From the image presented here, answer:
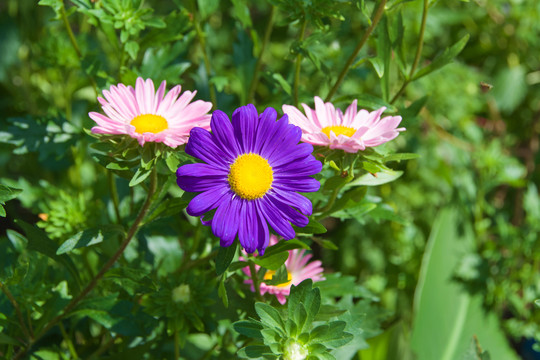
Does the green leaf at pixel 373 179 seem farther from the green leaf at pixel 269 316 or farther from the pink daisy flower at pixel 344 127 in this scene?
the green leaf at pixel 269 316

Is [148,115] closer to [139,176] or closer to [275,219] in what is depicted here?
[139,176]

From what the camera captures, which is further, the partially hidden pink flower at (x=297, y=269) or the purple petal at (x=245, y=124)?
the partially hidden pink flower at (x=297, y=269)

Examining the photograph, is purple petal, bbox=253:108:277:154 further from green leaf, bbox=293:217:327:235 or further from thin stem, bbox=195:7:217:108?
thin stem, bbox=195:7:217:108

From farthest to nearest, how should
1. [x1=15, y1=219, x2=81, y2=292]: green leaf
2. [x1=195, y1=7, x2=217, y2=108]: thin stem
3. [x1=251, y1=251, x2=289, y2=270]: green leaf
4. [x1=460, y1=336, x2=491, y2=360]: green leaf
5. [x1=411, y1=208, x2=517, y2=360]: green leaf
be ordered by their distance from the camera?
[x1=411, y1=208, x2=517, y2=360]: green leaf, [x1=195, y1=7, x2=217, y2=108]: thin stem, [x1=460, y1=336, x2=491, y2=360]: green leaf, [x1=15, y1=219, x2=81, y2=292]: green leaf, [x1=251, y1=251, x2=289, y2=270]: green leaf

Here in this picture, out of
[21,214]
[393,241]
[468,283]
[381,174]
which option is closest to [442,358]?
[468,283]

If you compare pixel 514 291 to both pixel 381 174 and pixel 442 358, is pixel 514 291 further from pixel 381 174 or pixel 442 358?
pixel 381 174

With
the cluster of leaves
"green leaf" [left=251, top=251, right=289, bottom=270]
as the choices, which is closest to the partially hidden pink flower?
the cluster of leaves

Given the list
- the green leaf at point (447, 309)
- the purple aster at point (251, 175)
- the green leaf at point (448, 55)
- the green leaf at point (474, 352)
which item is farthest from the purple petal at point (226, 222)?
the green leaf at point (447, 309)

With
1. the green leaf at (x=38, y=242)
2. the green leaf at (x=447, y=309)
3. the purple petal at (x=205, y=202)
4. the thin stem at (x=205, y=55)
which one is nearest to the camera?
the purple petal at (x=205, y=202)
